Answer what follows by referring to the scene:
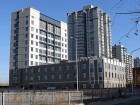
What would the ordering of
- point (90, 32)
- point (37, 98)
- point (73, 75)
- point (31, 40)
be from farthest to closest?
point (90, 32)
point (31, 40)
point (73, 75)
point (37, 98)

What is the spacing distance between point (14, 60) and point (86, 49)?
35.6 meters

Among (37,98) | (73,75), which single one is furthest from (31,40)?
(37,98)

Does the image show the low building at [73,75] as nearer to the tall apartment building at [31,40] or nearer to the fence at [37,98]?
the tall apartment building at [31,40]

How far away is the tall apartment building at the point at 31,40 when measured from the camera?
129875 millimetres

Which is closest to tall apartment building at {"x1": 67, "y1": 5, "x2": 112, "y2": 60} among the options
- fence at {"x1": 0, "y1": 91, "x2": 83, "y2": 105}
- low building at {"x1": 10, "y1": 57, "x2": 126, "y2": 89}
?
low building at {"x1": 10, "y1": 57, "x2": 126, "y2": 89}

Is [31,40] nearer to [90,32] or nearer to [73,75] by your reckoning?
[73,75]

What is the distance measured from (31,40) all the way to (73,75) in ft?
97.9

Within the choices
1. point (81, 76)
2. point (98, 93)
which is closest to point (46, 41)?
point (81, 76)

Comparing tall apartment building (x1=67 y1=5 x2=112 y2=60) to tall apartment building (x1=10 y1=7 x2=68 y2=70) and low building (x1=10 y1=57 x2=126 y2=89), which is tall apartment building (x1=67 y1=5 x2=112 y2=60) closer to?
tall apartment building (x1=10 y1=7 x2=68 y2=70)

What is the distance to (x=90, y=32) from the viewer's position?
144250 mm

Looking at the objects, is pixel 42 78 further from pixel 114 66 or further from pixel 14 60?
pixel 114 66

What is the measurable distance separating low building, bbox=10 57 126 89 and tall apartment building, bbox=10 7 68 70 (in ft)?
18.0

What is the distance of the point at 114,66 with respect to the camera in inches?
4636

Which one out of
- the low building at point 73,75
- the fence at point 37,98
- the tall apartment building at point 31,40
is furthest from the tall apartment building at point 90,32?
the fence at point 37,98
